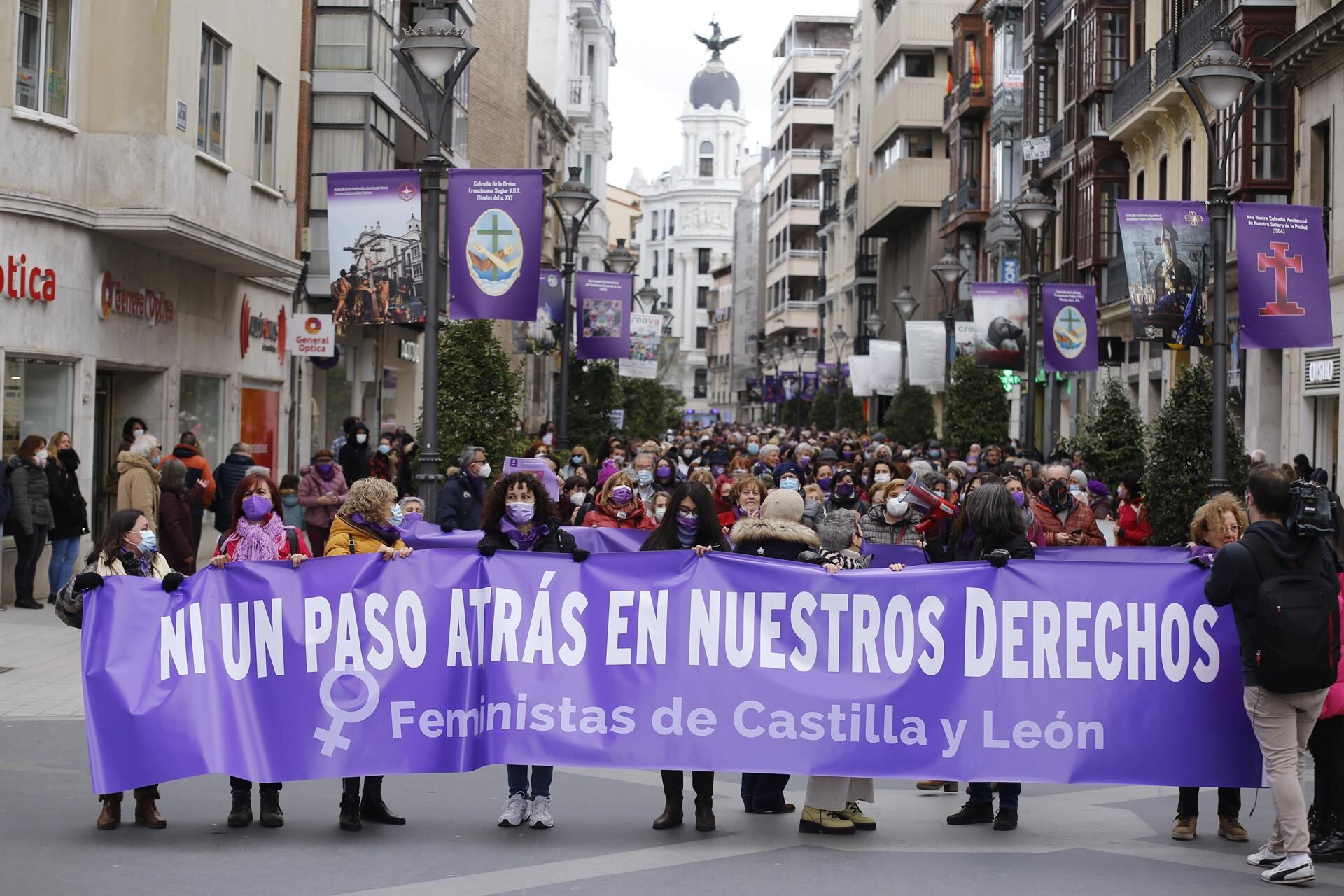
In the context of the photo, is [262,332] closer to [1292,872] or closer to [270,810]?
[270,810]

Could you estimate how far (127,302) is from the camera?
70.9 feet

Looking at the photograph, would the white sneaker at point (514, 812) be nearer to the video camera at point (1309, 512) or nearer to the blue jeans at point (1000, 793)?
the blue jeans at point (1000, 793)

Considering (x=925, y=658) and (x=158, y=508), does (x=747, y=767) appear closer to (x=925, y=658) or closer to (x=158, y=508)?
(x=925, y=658)

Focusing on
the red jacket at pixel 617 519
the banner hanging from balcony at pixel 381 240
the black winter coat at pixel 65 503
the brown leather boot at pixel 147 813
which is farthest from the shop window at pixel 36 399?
the brown leather boot at pixel 147 813

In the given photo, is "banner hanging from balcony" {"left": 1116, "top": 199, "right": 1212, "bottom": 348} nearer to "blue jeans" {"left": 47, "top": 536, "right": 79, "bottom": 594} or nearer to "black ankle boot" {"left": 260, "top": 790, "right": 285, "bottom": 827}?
"blue jeans" {"left": 47, "top": 536, "right": 79, "bottom": 594}

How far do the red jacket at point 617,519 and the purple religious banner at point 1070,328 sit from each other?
14.5 meters

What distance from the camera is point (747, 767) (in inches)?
347

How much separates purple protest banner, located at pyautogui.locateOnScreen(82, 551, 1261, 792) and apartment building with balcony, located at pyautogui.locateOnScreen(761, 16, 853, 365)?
311 ft

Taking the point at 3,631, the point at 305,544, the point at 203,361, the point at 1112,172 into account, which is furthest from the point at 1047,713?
the point at 1112,172

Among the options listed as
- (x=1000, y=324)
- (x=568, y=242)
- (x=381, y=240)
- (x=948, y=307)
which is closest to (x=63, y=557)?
(x=381, y=240)

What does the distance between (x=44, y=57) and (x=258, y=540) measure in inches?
468

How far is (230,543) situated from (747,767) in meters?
2.90

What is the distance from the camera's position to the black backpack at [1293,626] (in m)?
7.99

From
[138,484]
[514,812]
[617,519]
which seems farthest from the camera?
[138,484]
